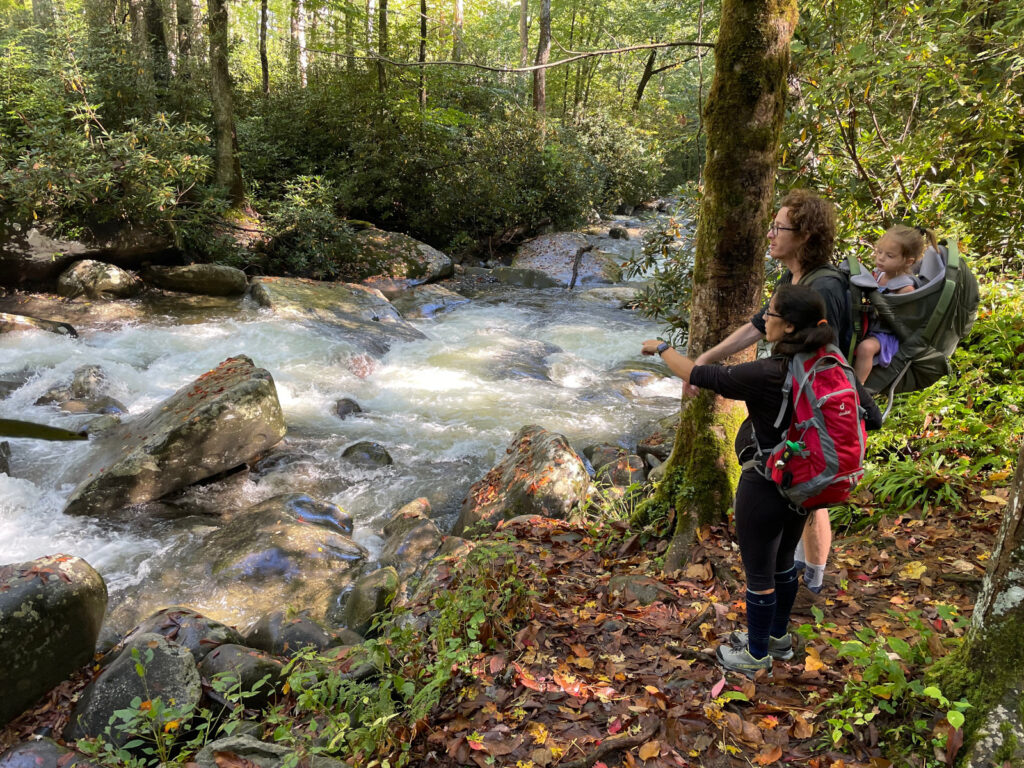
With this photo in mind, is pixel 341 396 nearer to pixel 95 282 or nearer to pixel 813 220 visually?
pixel 95 282

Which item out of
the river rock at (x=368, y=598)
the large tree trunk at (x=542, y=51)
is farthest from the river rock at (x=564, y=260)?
the river rock at (x=368, y=598)

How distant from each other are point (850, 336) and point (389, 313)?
10.3 meters

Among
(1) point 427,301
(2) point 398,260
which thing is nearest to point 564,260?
(2) point 398,260

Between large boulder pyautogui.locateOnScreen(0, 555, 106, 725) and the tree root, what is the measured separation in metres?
3.51

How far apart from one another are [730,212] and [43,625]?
5.00 meters

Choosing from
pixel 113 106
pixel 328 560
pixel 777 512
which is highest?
pixel 113 106

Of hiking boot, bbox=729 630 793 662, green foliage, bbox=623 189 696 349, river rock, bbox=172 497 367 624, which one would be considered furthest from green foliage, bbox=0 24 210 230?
hiking boot, bbox=729 630 793 662

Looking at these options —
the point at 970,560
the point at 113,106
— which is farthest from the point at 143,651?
the point at 113,106

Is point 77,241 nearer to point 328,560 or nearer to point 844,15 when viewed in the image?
point 328,560

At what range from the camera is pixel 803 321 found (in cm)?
261

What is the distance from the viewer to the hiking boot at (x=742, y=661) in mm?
2992

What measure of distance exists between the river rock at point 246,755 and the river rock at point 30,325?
9.12m

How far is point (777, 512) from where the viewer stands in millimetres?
2752

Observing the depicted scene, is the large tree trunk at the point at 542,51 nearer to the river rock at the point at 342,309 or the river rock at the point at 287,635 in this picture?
the river rock at the point at 342,309
